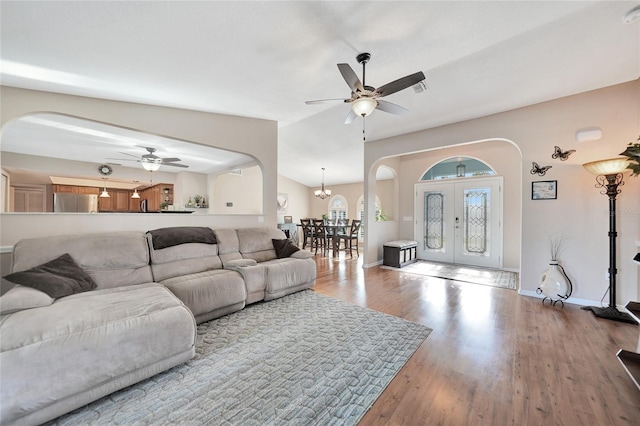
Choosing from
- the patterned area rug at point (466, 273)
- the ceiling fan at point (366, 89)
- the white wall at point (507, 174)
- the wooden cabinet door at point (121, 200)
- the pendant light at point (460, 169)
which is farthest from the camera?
the wooden cabinet door at point (121, 200)

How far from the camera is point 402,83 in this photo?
2.29 metres

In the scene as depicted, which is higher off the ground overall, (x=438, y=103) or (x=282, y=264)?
(x=438, y=103)

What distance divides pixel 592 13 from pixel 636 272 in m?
3.05

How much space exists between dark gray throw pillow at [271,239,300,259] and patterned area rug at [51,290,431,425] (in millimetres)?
1231

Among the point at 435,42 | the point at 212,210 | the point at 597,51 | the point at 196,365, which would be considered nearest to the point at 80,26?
the point at 196,365

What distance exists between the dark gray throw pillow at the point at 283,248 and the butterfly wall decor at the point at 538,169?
12.6 ft

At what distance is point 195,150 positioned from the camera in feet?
16.8

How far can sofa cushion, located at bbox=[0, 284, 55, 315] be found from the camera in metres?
1.68

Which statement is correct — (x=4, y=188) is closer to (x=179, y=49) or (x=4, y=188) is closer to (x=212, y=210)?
(x=212, y=210)

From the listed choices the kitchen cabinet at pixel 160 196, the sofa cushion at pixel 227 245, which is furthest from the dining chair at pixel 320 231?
the kitchen cabinet at pixel 160 196

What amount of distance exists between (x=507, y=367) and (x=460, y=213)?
14.3 feet

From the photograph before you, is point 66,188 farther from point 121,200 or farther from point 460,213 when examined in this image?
point 460,213

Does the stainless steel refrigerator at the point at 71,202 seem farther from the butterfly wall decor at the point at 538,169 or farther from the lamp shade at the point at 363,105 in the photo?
the butterfly wall decor at the point at 538,169

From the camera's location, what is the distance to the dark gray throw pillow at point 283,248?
391 cm
